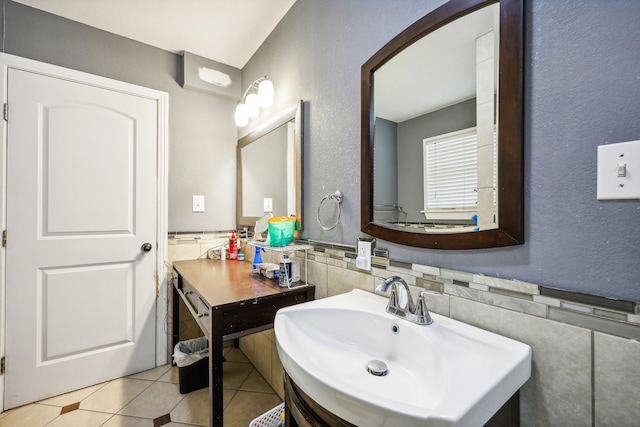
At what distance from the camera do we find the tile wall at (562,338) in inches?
21.2

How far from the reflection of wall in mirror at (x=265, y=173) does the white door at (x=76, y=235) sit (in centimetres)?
65

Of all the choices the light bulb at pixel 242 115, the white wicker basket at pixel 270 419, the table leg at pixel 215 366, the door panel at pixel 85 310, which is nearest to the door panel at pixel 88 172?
the door panel at pixel 85 310

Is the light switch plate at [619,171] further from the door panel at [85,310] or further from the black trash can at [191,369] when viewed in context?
the door panel at [85,310]

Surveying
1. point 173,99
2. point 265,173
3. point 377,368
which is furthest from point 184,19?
point 377,368

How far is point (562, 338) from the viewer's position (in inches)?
23.9

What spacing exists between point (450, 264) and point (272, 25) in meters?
1.84

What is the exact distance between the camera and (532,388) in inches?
25.8

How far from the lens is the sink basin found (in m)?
0.47

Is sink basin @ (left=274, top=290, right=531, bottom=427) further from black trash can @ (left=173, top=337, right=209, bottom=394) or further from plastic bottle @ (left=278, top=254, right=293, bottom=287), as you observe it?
black trash can @ (left=173, top=337, right=209, bottom=394)

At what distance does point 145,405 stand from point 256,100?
78.5 inches

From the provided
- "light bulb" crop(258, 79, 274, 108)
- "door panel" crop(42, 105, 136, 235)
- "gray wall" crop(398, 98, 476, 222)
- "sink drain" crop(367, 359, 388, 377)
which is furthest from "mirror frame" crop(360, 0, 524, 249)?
"door panel" crop(42, 105, 136, 235)

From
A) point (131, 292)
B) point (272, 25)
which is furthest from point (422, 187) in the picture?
point (131, 292)

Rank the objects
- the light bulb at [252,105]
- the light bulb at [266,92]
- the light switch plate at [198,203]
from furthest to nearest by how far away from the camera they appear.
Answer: the light switch plate at [198,203], the light bulb at [252,105], the light bulb at [266,92]

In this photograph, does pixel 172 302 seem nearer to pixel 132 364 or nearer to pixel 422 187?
pixel 132 364
